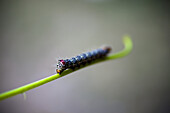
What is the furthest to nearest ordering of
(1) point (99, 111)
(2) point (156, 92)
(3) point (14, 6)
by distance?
1. (3) point (14, 6)
2. (2) point (156, 92)
3. (1) point (99, 111)

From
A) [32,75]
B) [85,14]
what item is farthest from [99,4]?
[32,75]

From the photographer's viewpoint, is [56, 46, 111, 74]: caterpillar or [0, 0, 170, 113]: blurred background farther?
[0, 0, 170, 113]: blurred background

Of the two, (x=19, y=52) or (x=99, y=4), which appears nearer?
(x=19, y=52)

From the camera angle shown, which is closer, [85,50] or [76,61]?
[76,61]

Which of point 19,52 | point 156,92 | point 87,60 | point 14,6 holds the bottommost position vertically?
point 156,92

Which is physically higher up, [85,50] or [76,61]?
[85,50]

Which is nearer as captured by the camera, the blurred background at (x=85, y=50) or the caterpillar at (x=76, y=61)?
the caterpillar at (x=76, y=61)

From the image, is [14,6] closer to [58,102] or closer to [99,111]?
[58,102]

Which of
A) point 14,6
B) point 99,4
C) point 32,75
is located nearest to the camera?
point 32,75
